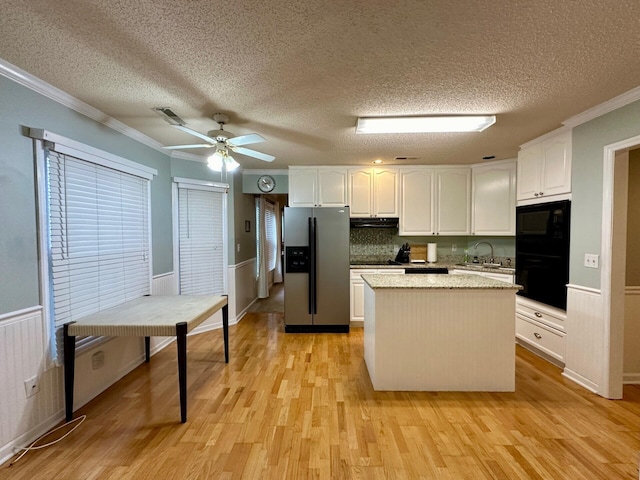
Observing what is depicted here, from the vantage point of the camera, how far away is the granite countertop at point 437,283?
2.30 meters

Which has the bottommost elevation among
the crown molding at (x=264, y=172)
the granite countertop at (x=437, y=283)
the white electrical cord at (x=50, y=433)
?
the white electrical cord at (x=50, y=433)

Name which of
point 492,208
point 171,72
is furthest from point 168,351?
point 492,208

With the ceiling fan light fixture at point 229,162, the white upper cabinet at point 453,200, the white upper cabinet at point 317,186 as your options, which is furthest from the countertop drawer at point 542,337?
the ceiling fan light fixture at point 229,162

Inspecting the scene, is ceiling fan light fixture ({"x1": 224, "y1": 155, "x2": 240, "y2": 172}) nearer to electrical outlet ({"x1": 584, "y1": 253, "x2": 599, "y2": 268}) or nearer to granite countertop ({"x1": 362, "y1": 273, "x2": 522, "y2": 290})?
granite countertop ({"x1": 362, "y1": 273, "x2": 522, "y2": 290})

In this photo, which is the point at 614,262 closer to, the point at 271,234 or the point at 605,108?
the point at 605,108

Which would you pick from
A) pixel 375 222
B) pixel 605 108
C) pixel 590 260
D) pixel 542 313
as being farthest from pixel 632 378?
pixel 375 222

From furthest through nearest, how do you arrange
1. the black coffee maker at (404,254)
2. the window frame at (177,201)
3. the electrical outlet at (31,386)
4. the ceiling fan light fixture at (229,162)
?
the black coffee maker at (404,254) → the window frame at (177,201) → the ceiling fan light fixture at (229,162) → the electrical outlet at (31,386)

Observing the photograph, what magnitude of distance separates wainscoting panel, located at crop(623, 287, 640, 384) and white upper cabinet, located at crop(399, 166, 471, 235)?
1.87 meters

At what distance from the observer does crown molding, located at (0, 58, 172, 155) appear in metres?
1.71

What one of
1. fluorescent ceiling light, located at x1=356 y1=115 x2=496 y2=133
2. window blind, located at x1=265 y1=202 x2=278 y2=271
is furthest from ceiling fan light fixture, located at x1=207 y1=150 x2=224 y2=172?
window blind, located at x1=265 y1=202 x2=278 y2=271

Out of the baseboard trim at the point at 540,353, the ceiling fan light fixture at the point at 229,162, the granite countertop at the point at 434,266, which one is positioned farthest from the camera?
the granite countertop at the point at 434,266

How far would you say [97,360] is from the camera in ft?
7.87

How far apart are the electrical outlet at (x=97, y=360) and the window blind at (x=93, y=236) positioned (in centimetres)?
38

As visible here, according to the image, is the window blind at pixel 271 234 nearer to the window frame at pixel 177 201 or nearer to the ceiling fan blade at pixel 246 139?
the window frame at pixel 177 201
